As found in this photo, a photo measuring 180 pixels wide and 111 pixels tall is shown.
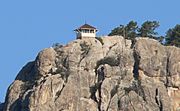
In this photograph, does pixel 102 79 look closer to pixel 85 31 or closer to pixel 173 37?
pixel 85 31

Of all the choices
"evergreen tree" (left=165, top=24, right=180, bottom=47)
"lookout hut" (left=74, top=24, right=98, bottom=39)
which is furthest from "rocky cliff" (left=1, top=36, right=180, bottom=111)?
"evergreen tree" (left=165, top=24, right=180, bottom=47)

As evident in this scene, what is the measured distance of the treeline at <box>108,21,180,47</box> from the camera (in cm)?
19325

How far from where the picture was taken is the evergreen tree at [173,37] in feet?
632

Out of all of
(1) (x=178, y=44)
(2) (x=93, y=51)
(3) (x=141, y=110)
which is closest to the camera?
(3) (x=141, y=110)

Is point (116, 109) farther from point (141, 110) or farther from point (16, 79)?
point (16, 79)

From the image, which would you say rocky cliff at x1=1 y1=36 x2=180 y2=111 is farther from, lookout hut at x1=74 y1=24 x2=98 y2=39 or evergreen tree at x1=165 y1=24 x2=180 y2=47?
evergreen tree at x1=165 y1=24 x2=180 y2=47

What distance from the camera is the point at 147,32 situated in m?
197

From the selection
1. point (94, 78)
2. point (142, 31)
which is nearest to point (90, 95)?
point (94, 78)

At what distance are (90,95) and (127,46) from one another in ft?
37.8

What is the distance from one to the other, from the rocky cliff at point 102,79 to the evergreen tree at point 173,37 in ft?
45.5

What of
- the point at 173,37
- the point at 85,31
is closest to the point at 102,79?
the point at 85,31

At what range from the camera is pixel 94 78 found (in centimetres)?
17362

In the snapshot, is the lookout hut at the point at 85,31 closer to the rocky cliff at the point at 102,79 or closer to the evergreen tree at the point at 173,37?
the rocky cliff at the point at 102,79

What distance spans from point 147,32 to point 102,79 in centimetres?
2600
